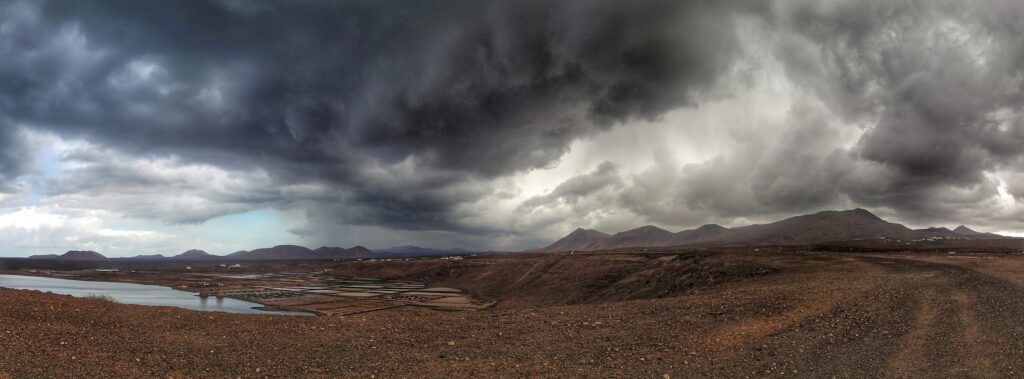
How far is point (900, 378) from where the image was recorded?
11.9 meters

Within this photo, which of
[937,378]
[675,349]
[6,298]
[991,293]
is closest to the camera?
[937,378]

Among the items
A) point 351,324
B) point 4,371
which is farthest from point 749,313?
point 4,371

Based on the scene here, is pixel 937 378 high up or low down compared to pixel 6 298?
down

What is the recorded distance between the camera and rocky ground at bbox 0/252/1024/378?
1287 centimetres

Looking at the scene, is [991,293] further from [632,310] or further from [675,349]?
[675,349]

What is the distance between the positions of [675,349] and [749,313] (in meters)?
5.98

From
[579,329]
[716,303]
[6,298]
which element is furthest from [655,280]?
[6,298]

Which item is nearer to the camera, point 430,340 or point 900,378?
point 900,378

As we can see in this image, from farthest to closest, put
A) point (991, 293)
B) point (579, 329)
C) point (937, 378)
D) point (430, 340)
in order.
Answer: point (991, 293), point (579, 329), point (430, 340), point (937, 378)

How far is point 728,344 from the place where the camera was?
14984 mm

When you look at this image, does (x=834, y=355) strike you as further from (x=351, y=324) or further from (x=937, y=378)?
(x=351, y=324)

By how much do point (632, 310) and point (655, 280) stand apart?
2668 centimetres

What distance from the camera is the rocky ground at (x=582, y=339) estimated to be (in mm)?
12867

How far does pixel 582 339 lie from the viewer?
52.3 feet
